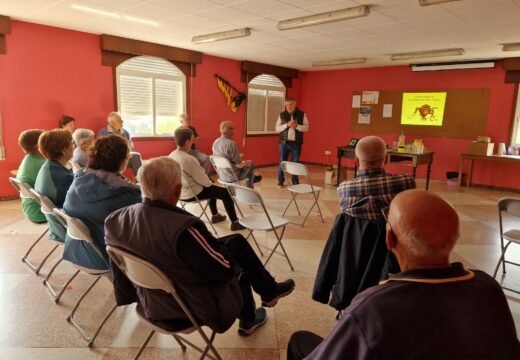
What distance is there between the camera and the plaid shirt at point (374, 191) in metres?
2.01

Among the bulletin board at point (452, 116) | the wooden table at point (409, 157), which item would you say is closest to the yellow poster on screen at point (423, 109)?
the bulletin board at point (452, 116)

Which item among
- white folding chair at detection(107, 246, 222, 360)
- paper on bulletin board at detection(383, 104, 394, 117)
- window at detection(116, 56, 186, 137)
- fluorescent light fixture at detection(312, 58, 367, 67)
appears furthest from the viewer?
paper on bulletin board at detection(383, 104, 394, 117)

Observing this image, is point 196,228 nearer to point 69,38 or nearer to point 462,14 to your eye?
point 462,14

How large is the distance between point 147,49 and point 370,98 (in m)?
5.38

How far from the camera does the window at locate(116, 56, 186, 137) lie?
6.32m

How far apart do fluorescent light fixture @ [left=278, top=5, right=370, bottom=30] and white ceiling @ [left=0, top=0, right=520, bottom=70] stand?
9 cm

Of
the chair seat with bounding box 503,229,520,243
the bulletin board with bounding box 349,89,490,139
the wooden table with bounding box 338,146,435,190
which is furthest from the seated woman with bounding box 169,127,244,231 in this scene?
the bulletin board with bounding box 349,89,490,139

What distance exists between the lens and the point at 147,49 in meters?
6.27

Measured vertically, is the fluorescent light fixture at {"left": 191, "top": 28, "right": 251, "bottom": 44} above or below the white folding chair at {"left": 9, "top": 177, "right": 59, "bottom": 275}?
above

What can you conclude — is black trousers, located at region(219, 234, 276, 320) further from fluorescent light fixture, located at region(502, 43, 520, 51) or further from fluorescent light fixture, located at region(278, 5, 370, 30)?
fluorescent light fixture, located at region(502, 43, 520, 51)

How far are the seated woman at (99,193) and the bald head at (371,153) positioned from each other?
1.38m

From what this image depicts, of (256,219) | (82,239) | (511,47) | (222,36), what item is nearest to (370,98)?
(511,47)

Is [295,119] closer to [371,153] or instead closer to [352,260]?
[371,153]

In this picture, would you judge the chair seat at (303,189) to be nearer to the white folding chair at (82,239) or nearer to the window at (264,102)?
the white folding chair at (82,239)
